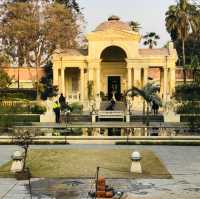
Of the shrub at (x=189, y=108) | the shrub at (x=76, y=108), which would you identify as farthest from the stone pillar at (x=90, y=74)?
the shrub at (x=189, y=108)

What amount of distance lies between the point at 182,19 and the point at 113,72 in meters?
10.8

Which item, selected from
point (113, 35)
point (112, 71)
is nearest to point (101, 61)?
point (112, 71)

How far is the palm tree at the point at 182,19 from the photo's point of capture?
185ft

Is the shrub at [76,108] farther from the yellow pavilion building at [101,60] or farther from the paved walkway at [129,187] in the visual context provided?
the paved walkway at [129,187]

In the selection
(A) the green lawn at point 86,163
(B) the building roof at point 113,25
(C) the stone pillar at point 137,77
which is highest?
(B) the building roof at point 113,25

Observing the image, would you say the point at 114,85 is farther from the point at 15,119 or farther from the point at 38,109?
the point at 15,119

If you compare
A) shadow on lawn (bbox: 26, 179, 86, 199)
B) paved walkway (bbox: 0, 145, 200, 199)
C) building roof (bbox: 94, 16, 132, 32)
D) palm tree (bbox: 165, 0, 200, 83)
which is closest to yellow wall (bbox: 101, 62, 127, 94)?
building roof (bbox: 94, 16, 132, 32)

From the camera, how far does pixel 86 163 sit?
16703 millimetres

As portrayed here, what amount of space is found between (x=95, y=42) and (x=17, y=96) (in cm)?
837

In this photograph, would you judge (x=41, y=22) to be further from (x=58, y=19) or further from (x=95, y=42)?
(x=95, y=42)

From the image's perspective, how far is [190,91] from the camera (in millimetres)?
46375

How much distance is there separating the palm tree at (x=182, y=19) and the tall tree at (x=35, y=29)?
11359mm

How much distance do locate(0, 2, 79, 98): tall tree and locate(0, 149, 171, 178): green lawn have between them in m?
29.1

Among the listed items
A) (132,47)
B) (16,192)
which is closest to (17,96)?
(132,47)
